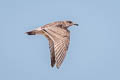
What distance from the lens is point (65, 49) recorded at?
61.0 feet

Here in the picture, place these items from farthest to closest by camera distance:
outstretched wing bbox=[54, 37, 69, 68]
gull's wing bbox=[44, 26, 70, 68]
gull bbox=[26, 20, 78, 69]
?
gull bbox=[26, 20, 78, 69] < gull's wing bbox=[44, 26, 70, 68] < outstretched wing bbox=[54, 37, 69, 68]

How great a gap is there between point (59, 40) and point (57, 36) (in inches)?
8.6

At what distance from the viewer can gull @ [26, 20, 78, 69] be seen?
59.5 ft

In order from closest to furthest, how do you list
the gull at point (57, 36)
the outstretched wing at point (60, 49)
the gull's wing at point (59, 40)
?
the outstretched wing at point (60, 49), the gull's wing at point (59, 40), the gull at point (57, 36)

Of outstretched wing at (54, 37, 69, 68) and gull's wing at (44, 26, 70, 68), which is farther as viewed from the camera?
gull's wing at (44, 26, 70, 68)

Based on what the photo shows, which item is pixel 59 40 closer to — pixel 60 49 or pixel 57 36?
pixel 57 36

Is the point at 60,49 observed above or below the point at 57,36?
below

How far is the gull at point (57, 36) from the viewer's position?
59.5 feet

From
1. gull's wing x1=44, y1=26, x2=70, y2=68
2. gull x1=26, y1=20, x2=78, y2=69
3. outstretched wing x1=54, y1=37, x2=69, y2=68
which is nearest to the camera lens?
outstretched wing x1=54, y1=37, x2=69, y2=68

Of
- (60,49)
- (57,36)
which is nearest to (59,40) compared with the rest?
(57,36)

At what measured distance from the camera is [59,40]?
18.9 m

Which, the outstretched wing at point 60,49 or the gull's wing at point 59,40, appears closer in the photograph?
the outstretched wing at point 60,49

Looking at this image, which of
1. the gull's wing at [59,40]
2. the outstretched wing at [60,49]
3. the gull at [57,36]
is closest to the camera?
the outstretched wing at [60,49]

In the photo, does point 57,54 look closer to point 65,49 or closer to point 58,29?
point 65,49
